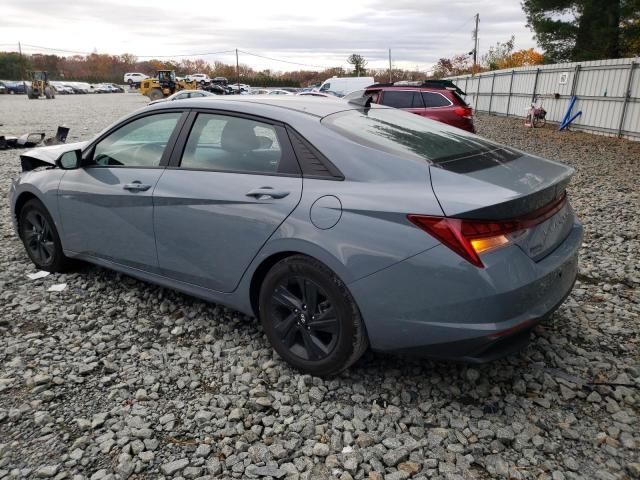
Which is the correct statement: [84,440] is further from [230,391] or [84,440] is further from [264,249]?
[264,249]

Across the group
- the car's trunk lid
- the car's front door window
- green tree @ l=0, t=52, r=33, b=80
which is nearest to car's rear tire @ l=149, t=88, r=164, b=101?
the car's front door window

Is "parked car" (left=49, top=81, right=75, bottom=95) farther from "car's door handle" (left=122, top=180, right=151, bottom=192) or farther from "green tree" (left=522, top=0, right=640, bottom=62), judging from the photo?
"car's door handle" (left=122, top=180, right=151, bottom=192)

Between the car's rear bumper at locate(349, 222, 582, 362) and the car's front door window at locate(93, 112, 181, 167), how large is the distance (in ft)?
6.12

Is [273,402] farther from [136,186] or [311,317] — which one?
[136,186]

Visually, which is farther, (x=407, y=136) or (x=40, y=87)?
(x=40, y=87)

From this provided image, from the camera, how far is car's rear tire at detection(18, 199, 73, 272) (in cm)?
443

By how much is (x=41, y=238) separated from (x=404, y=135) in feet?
11.0

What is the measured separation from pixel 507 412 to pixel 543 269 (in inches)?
30.7

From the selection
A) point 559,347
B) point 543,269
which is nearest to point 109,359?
point 543,269

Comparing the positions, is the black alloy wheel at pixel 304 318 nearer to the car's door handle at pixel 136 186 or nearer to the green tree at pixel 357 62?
the car's door handle at pixel 136 186

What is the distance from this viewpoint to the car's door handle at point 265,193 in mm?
2896

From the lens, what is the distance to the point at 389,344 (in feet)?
8.66

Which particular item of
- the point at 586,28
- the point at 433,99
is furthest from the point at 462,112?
the point at 586,28

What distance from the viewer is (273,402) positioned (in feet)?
9.29
